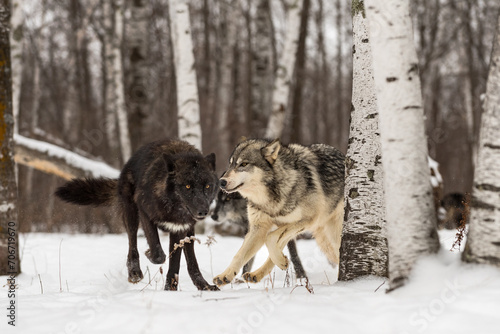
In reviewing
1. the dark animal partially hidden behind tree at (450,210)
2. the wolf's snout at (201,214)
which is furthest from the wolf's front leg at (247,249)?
the dark animal partially hidden behind tree at (450,210)

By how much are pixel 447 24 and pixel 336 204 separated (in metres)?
19.7

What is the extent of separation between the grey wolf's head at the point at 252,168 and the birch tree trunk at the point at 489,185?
2179mm

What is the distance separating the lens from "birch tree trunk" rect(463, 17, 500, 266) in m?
2.97

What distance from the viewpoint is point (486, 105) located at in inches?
119

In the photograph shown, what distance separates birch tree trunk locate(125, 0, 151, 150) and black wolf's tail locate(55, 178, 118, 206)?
5.96m

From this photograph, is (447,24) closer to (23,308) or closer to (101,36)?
(101,36)

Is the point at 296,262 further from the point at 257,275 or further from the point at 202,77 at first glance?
the point at 202,77

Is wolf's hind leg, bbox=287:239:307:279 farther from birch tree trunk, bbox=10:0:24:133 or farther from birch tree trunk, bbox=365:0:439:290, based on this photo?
birch tree trunk, bbox=10:0:24:133

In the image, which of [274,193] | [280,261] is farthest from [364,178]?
[280,261]

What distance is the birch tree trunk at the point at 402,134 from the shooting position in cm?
313

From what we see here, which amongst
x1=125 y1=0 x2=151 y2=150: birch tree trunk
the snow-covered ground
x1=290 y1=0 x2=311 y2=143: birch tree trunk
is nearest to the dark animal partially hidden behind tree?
x1=290 y1=0 x2=311 y2=143: birch tree trunk

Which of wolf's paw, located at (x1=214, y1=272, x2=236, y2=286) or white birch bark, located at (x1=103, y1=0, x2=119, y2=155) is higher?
white birch bark, located at (x1=103, y1=0, x2=119, y2=155)

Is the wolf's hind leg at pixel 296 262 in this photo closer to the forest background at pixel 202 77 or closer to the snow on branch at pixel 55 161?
the snow on branch at pixel 55 161

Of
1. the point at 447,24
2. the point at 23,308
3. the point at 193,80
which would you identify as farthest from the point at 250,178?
the point at 447,24
